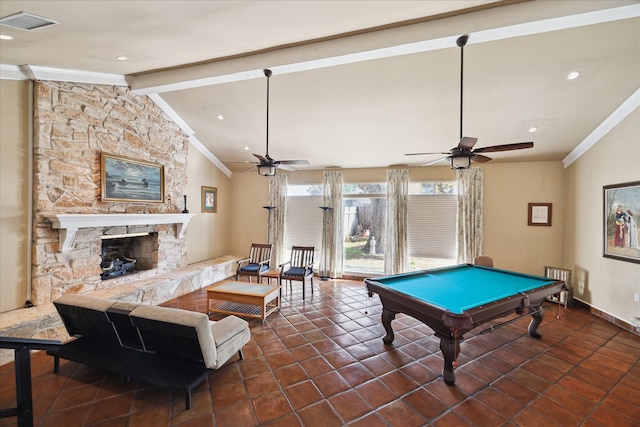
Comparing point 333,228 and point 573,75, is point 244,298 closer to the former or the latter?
point 333,228

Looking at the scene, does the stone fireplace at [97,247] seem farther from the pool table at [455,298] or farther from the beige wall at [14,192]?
the pool table at [455,298]

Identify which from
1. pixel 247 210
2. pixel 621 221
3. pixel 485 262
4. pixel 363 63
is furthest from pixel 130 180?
pixel 621 221

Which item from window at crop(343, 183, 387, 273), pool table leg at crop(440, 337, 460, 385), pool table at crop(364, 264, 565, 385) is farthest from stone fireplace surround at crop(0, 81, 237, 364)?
pool table leg at crop(440, 337, 460, 385)

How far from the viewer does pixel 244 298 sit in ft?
13.1

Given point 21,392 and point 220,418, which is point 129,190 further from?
point 220,418

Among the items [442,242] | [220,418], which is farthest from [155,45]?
[442,242]

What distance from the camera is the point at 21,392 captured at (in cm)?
174

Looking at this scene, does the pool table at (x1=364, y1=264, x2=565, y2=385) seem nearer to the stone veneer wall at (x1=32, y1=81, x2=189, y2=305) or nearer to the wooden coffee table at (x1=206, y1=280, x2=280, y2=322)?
the wooden coffee table at (x1=206, y1=280, x2=280, y2=322)

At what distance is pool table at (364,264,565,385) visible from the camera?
2529mm

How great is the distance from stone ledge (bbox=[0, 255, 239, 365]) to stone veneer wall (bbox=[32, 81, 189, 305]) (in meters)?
0.24

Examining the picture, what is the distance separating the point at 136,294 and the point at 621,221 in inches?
302

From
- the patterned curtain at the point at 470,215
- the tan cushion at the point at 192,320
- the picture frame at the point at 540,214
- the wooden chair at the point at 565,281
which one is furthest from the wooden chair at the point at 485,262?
the tan cushion at the point at 192,320

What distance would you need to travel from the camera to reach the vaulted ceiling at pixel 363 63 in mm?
2398

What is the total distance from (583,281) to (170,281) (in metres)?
7.64
